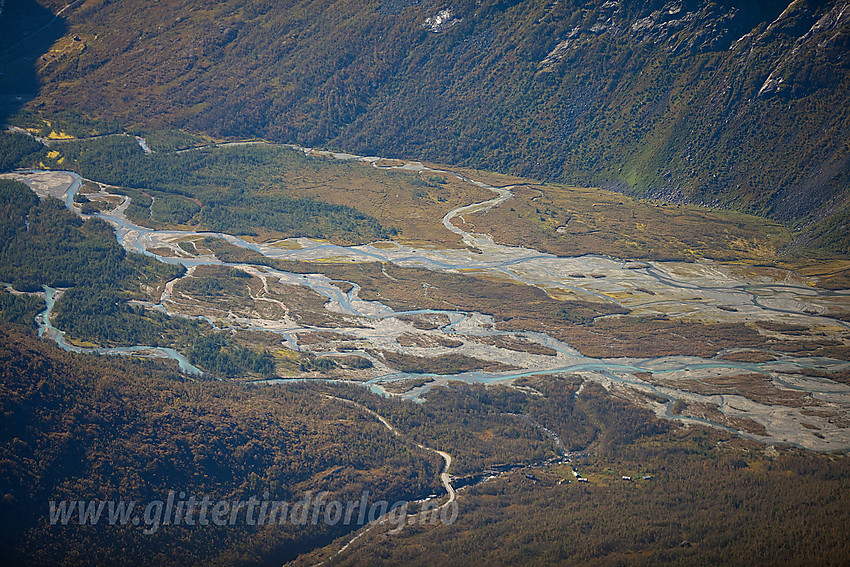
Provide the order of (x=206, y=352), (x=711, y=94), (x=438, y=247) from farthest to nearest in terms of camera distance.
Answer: (x=711, y=94) → (x=438, y=247) → (x=206, y=352)

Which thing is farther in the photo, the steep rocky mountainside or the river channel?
the steep rocky mountainside

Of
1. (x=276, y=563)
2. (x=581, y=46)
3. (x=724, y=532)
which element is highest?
(x=581, y=46)

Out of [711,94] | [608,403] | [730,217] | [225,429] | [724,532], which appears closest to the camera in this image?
[724,532]

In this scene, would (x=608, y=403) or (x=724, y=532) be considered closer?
(x=724, y=532)

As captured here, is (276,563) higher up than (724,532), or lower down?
lower down

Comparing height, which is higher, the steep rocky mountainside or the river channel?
the steep rocky mountainside

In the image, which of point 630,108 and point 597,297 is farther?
point 630,108

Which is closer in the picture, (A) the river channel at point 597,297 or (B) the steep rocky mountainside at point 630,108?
(A) the river channel at point 597,297

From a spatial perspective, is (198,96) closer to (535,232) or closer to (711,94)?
(535,232)

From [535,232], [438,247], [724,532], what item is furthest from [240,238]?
[724,532]

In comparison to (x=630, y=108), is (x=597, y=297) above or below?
below

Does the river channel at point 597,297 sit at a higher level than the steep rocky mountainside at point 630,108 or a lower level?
lower
